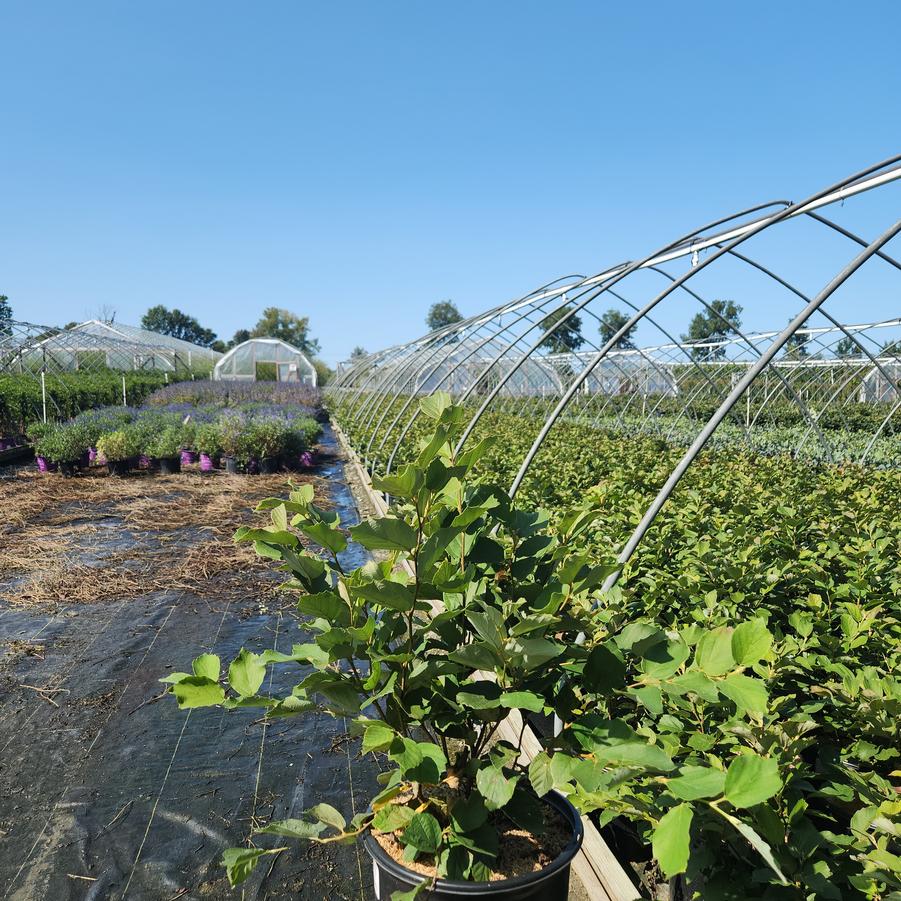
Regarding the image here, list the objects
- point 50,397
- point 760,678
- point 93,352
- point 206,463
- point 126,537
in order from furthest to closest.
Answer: point 93,352, point 50,397, point 206,463, point 126,537, point 760,678

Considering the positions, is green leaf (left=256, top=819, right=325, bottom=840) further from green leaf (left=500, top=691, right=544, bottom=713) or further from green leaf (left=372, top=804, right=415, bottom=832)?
green leaf (left=500, top=691, right=544, bottom=713)

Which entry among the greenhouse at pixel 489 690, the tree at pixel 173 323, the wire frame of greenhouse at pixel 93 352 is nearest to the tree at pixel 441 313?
the tree at pixel 173 323

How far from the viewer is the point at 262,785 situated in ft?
9.50

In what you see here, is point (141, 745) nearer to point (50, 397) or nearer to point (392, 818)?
point (392, 818)

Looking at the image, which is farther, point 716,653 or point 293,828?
point 293,828

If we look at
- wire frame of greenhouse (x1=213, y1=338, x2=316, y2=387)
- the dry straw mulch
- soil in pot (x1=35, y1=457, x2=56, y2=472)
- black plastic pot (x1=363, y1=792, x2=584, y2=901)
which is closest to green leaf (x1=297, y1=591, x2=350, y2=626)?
black plastic pot (x1=363, y1=792, x2=584, y2=901)

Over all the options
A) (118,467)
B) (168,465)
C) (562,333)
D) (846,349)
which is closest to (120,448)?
(118,467)

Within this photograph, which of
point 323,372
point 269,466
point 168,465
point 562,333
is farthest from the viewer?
point 323,372

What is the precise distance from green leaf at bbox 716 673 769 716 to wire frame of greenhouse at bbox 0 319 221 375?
18.6 m

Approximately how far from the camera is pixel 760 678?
188cm

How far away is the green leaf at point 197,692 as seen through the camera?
1259 millimetres

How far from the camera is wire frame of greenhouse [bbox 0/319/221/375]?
69.5ft

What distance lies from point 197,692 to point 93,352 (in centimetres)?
3018

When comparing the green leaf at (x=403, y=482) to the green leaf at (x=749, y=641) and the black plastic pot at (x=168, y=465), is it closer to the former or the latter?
the green leaf at (x=749, y=641)
